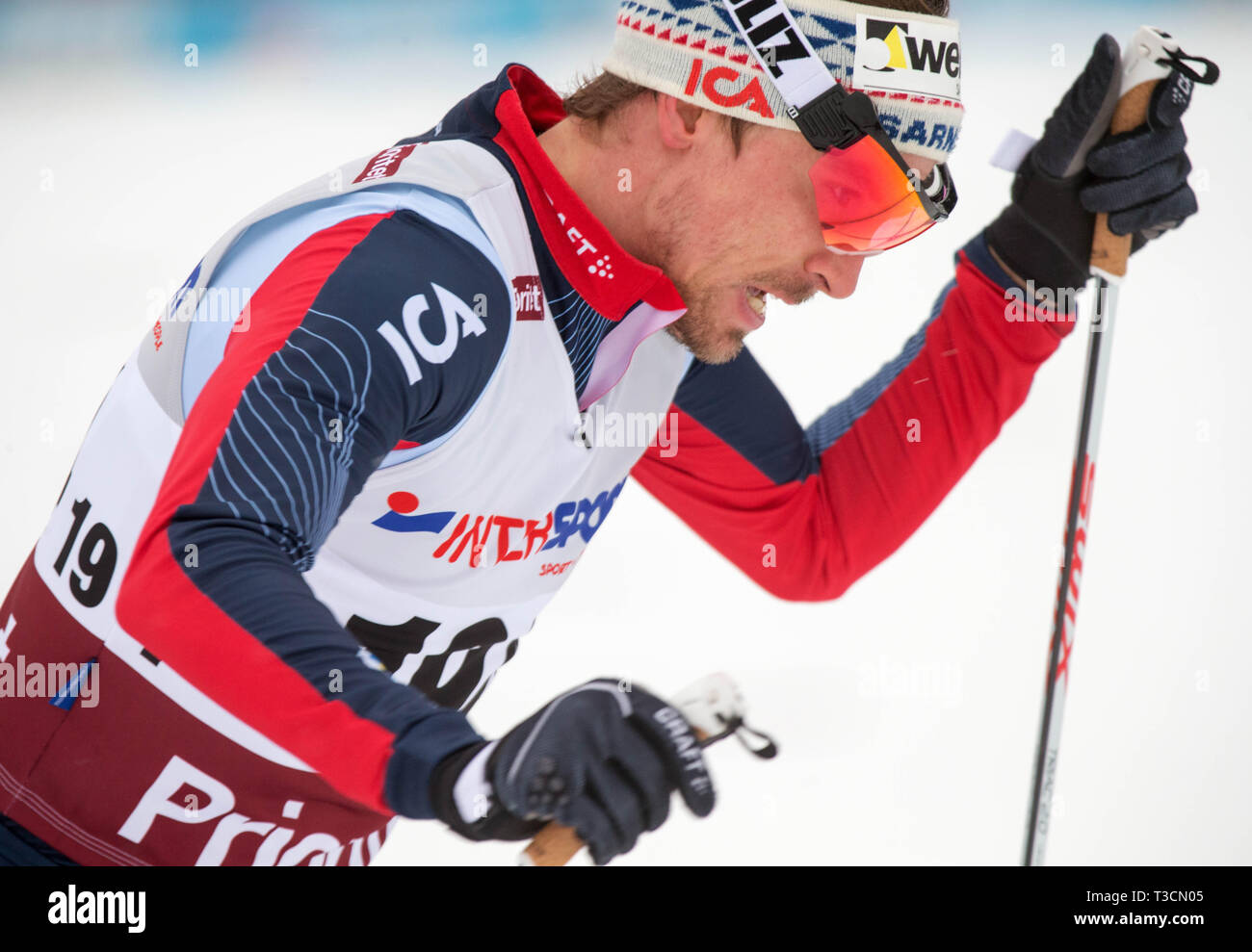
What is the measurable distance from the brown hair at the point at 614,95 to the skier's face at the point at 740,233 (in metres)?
0.01

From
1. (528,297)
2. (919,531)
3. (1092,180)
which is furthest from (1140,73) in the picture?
(919,531)

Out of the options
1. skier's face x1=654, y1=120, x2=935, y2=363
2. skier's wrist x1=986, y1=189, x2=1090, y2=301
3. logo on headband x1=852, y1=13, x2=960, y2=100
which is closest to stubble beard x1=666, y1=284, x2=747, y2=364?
skier's face x1=654, y1=120, x2=935, y2=363

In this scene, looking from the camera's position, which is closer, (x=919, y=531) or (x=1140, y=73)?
(x=1140, y=73)

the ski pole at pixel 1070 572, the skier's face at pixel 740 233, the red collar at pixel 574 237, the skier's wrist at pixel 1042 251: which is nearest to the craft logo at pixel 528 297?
the red collar at pixel 574 237

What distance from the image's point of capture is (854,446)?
1.42m

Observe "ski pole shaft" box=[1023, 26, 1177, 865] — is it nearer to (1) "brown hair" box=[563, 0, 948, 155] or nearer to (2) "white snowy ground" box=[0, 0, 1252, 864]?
(2) "white snowy ground" box=[0, 0, 1252, 864]

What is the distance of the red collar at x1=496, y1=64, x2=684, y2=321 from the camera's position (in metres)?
0.98

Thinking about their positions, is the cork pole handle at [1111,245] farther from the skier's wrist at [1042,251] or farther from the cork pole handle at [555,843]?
the cork pole handle at [555,843]

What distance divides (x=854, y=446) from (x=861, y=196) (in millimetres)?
472

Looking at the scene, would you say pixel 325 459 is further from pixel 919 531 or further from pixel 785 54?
pixel 919 531

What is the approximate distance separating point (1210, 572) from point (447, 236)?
1.86m

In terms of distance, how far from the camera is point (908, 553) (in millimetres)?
2229
